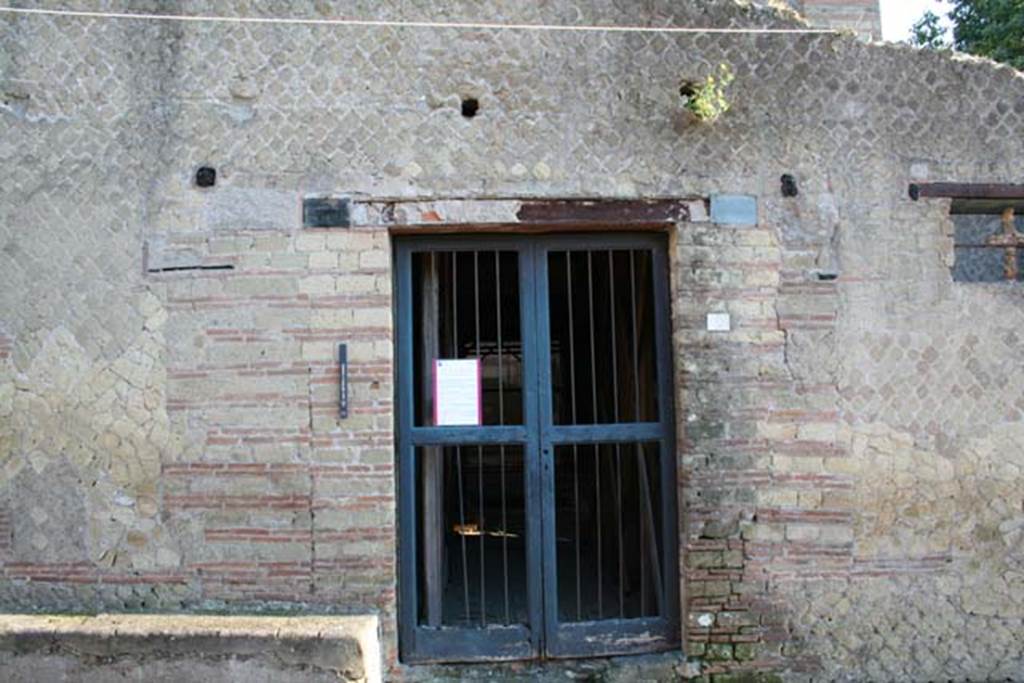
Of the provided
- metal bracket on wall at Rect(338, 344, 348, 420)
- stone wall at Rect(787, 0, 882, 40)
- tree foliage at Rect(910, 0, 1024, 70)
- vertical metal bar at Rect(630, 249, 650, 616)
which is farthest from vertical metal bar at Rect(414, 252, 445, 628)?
tree foliage at Rect(910, 0, 1024, 70)

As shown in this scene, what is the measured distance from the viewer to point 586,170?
4789 mm

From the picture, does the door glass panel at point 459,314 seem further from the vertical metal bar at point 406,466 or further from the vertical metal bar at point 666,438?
the vertical metal bar at point 666,438

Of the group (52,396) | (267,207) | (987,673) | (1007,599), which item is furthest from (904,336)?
(52,396)

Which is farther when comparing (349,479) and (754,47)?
(754,47)

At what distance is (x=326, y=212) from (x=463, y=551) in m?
2.12

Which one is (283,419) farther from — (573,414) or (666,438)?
(666,438)

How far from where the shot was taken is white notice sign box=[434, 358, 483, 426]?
484 centimetres

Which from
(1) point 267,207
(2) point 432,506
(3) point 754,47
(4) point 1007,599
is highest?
(3) point 754,47

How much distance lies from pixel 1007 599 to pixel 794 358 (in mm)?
1776

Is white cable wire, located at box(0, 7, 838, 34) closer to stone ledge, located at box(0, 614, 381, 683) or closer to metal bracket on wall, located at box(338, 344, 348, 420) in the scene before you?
metal bracket on wall, located at box(338, 344, 348, 420)

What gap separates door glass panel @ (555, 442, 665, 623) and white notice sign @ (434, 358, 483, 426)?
2.03 feet

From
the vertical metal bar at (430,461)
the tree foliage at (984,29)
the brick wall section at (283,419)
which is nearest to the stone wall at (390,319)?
the brick wall section at (283,419)

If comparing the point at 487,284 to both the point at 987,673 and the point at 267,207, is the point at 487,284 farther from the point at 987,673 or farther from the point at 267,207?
the point at 987,673

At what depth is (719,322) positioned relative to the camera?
479 centimetres
